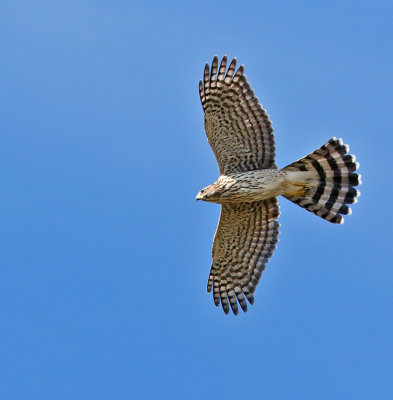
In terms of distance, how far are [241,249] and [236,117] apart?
2.61m

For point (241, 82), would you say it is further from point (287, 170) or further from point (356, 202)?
point (356, 202)

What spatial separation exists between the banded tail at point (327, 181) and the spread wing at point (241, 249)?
2.23 feet

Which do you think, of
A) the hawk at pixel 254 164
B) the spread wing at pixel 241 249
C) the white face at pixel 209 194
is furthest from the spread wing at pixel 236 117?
the spread wing at pixel 241 249

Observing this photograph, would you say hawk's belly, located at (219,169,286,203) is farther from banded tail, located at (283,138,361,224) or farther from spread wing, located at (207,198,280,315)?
spread wing, located at (207,198,280,315)

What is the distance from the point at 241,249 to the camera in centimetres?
1672

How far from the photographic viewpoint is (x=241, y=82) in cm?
1552

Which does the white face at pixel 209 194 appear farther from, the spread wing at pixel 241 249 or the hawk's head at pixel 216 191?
the spread wing at pixel 241 249

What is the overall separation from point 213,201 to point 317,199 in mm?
1828

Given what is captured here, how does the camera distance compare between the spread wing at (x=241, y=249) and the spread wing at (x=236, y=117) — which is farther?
the spread wing at (x=241, y=249)

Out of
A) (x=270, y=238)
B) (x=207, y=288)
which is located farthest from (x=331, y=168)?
(x=207, y=288)

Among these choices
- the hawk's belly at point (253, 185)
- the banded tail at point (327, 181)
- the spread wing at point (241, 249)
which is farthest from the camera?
the spread wing at point (241, 249)

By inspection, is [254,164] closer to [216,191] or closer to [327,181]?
[216,191]

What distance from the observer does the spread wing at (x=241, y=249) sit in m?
16.3

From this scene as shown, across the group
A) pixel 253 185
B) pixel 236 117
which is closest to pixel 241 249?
pixel 253 185
